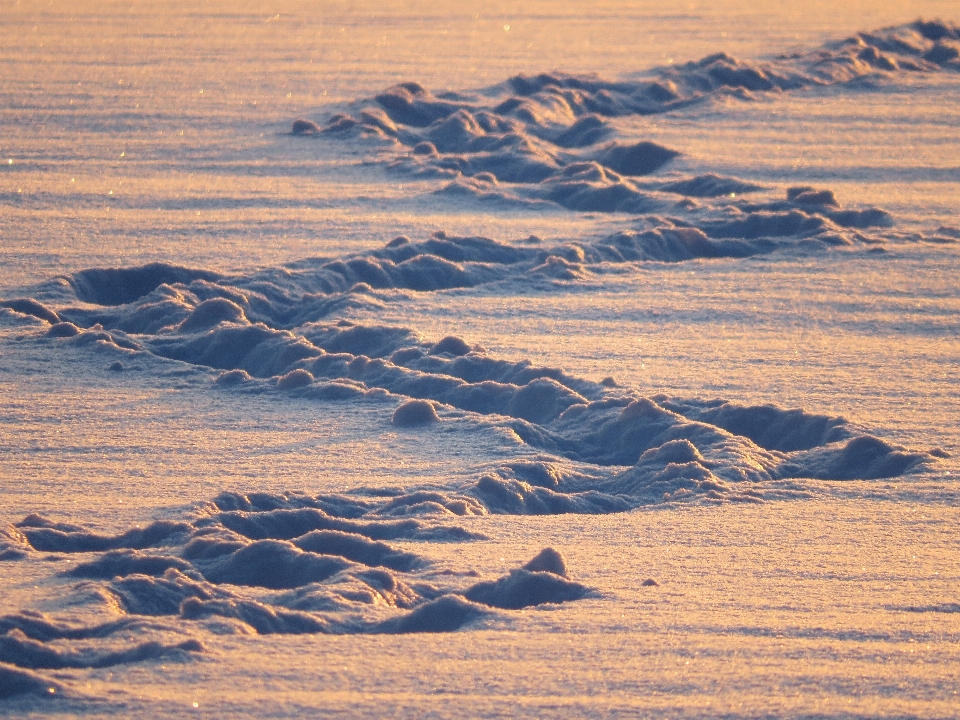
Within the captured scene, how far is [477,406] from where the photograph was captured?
15.0 feet

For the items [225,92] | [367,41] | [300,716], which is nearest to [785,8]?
[367,41]

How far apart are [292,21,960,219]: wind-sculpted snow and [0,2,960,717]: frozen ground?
1.6 inches

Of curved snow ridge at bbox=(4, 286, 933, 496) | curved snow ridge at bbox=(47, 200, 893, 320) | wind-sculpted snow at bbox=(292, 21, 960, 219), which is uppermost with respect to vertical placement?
wind-sculpted snow at bbox=(292, 21, 960, 219)

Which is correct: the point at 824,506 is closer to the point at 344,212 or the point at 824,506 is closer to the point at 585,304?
the point at 585,304

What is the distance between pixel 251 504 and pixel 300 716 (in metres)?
1.21

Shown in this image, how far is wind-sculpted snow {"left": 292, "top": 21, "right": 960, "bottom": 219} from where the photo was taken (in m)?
7.71

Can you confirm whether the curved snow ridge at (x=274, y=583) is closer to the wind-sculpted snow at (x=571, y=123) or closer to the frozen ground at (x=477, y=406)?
the frozen ground at (x=477, y=406)

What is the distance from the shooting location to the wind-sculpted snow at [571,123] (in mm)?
7715

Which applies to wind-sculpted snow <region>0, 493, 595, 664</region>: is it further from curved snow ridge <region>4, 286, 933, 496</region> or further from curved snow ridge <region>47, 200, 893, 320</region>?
curved snow ridge <region>47, 200, 893, 320</region>

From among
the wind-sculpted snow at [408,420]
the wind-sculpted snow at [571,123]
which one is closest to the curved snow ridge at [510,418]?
the wind-sculpted snow at [408,420]

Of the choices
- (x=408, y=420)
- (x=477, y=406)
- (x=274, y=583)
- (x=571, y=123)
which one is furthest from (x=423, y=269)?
(x=571, y=123)

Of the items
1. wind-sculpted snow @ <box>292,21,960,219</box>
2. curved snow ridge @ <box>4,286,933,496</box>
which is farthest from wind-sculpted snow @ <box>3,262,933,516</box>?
wind-sculpted snow @ <box>292,21,960,219</box>

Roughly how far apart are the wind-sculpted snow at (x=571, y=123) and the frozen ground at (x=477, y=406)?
41 mm

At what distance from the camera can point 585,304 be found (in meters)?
5.84
